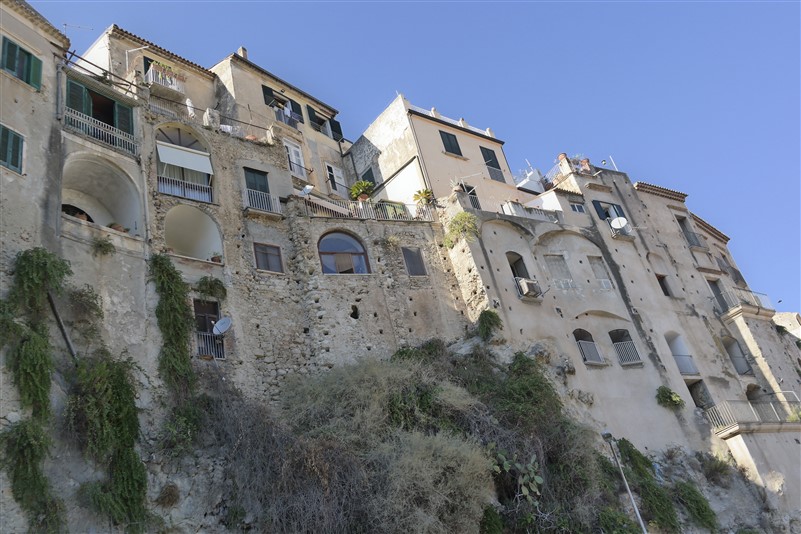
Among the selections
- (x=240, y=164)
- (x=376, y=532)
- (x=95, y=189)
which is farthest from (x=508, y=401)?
(x=95, y=189)

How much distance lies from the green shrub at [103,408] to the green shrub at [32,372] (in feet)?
2.17

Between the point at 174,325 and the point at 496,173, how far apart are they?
20.0m

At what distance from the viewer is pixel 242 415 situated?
57.3 feet

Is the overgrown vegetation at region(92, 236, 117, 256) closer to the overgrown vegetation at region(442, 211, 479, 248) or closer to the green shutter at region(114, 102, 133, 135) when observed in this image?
the green shutter at region(114, 102, 133, 135)

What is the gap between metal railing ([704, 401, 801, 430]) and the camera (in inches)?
1040

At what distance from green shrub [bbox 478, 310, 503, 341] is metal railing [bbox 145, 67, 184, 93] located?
15.6 metres

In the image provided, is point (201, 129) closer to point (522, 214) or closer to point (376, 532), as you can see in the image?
point (522, 214)

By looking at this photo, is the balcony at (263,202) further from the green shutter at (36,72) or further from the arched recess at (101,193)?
the green shutter at (36,72)

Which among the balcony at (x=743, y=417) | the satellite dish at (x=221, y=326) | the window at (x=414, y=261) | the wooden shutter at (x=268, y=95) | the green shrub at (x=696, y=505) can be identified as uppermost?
the wooden shutter at (x=268, y=95)

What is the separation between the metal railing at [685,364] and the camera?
2886cm

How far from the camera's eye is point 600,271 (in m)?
29.9

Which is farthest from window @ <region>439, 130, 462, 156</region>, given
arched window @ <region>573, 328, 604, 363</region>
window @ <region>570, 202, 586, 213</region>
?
arched window @ <region>573, 328, 604, 363</region>

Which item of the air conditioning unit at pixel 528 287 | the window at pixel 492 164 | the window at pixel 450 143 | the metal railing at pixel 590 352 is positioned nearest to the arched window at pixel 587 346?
the metal railing at pixel 590 352

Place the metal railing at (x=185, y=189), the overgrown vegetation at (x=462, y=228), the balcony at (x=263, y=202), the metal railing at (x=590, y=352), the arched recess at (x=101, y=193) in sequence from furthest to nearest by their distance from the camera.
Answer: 1. the overgrown vegetation at (x=462, y=228)
2. the metal railing at (x=590, y=352)
3. the balcony at (x=263, y=202)
4. the metal railing at (x=185, y=189)
5. the arched recess at (x=101, y=193)
